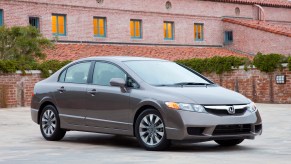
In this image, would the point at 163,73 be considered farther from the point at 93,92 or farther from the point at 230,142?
the point at 230,142

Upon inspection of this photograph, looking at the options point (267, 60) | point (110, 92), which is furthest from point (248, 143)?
point (267, 60)

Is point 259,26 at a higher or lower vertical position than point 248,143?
higher

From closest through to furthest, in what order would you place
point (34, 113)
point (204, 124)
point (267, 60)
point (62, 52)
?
point (204, 124), point (34, 113), point (267, 60), point (62, 52)

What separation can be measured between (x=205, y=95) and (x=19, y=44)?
20.2 metres

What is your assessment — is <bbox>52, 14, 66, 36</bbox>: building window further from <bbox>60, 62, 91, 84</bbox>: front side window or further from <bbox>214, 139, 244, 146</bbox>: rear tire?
<bbox>214, 139, 244, 146</bbox>: rear tire

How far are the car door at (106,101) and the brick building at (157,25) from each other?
24.6 meters

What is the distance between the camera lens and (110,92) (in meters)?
12.1

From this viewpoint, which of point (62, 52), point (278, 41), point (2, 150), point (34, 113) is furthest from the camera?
point (278, 41)

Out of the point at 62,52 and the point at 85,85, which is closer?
the point at 85,85

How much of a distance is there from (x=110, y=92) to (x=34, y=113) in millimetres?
2286

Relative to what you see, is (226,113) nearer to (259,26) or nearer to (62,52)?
(62,52)

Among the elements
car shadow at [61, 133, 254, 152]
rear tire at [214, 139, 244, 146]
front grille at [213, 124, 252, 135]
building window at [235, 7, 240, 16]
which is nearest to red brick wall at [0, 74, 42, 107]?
car shadow at [61, 133, 254, 152]

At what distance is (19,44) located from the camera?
30219mm

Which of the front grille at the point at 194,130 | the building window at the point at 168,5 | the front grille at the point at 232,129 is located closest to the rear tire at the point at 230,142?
the front grille at the point at 232,129
